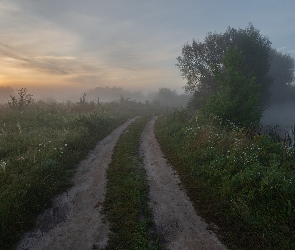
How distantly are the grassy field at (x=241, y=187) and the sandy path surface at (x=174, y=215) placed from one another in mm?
415

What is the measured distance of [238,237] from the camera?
20.3ft

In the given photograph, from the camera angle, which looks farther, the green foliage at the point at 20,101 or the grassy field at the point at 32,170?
the green foliage at the point at 20,101

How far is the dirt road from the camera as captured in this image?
5812mm

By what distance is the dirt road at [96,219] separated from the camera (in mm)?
5812

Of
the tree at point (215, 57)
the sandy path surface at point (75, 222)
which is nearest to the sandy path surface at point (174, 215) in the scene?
the sandy path surface at point (75, 222)

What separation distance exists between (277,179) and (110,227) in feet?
20.6

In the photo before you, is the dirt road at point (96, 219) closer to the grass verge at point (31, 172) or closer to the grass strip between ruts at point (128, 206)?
the grass strip between ruts at point (128, 206)

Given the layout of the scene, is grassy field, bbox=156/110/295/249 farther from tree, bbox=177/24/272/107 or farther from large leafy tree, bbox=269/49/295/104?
large leafy tree, bbox=269/49/295/104

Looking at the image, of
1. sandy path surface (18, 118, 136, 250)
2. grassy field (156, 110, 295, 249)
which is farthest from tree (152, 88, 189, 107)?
sandy path surface (18, 118, 136, 250)

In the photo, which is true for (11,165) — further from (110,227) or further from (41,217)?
(110,227)

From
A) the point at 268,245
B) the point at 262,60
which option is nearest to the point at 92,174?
the point at 268,245

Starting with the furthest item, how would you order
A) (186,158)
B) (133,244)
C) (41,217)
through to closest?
(186,158) → (41,217) → (133,244)

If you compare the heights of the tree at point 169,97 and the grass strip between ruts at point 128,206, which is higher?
the tree at point 169,97

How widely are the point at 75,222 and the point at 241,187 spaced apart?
6.18 m
